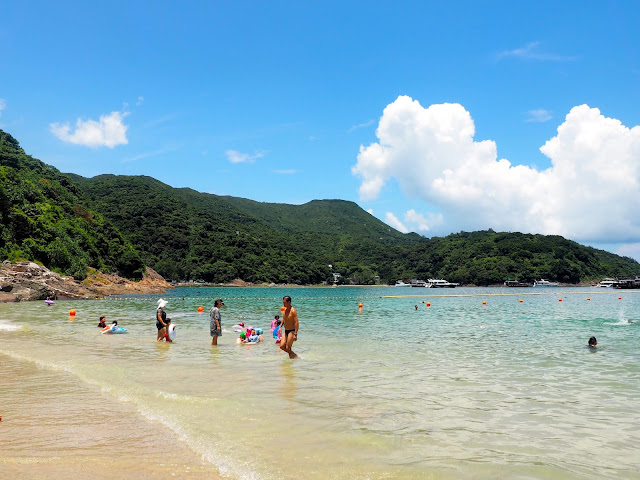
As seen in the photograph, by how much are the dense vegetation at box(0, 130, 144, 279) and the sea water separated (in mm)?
54384

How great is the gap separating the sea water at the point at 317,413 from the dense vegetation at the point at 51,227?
178 feet

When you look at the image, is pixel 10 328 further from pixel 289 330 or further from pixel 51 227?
pixel 51 227

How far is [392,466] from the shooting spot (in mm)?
6289

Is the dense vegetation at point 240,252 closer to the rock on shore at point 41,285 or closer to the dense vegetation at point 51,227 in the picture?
the dense vegetation at point 51,227

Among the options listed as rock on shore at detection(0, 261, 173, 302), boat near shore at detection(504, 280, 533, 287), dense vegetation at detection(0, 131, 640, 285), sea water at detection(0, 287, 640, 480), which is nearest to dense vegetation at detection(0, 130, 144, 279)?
dense vegetation at detection(0, 131, 640, 285)

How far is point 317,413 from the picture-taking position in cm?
899

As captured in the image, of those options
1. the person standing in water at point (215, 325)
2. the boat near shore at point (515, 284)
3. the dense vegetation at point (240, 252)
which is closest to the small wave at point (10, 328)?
the person standing in water at point (215, 325)

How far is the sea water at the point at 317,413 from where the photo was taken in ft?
20.5

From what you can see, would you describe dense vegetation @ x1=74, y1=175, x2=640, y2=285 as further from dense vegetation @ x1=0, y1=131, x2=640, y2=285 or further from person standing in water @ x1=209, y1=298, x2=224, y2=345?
person standing in water @ x1=209, y1=298, x2=224, y2=345

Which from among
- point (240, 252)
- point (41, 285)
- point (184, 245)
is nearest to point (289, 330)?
point (41, 285)

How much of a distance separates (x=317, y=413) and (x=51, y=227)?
247 ft

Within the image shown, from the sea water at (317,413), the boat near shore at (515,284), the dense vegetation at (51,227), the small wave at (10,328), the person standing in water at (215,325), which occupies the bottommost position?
the boat near shore at (515,284)

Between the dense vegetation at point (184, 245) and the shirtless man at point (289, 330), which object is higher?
the dense vegetation at point (184, 245)

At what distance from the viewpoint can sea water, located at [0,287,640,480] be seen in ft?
20.5
